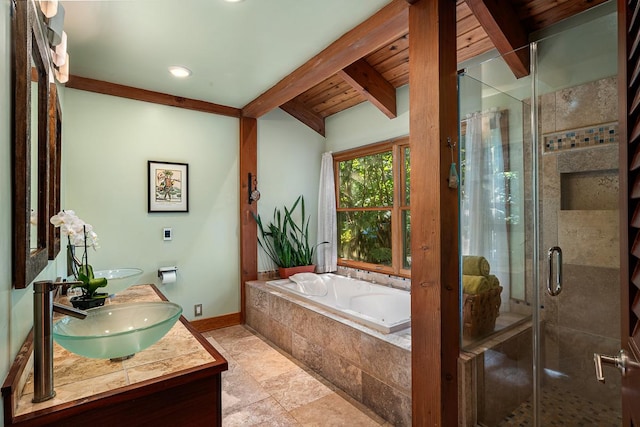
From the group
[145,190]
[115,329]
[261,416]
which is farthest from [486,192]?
[145,190]

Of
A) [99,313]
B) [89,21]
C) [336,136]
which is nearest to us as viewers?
[99,313]

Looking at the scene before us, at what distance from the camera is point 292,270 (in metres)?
3.87

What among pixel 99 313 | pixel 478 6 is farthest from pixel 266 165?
pixel 99 313

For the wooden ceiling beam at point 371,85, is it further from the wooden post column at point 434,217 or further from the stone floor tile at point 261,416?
the stone floor tile at point 261,416

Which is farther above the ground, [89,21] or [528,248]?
[89,21]

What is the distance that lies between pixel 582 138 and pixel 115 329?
2824 millimetres

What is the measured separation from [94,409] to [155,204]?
2615 millimetres

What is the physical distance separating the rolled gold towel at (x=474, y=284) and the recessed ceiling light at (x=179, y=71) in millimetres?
2702

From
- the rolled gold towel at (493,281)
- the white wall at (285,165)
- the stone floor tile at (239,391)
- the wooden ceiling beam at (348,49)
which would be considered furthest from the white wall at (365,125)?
the stone floor tile at (239,391)

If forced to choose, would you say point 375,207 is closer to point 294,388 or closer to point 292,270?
point 292,270

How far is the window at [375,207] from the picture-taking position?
343 cm

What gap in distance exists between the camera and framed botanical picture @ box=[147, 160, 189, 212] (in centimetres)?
320

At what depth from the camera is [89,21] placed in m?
2.04

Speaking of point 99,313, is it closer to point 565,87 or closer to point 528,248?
point 528,248
